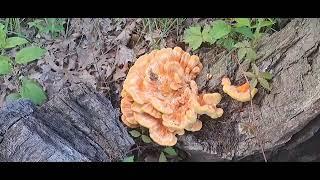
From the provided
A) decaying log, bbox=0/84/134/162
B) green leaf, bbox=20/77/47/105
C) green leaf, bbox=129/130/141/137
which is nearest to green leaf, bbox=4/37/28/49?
green leaf, bbox=20/77/47/105

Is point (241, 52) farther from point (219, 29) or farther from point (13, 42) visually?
point (13, 42)

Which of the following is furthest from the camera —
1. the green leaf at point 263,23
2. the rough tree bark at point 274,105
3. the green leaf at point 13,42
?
the green leaf at point 13,42

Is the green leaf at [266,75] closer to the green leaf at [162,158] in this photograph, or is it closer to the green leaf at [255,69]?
the green leaf at [255,69]

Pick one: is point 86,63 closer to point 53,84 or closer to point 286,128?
point 53,84

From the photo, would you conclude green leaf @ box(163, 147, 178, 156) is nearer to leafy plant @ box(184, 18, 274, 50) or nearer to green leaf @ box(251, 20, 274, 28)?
leafy plant @ box(184, 18, 274, 50)

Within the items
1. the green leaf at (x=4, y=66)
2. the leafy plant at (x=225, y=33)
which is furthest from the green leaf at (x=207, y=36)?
the green leaf at (x=4, y=66)

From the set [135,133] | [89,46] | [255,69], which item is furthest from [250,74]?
[89,46]
